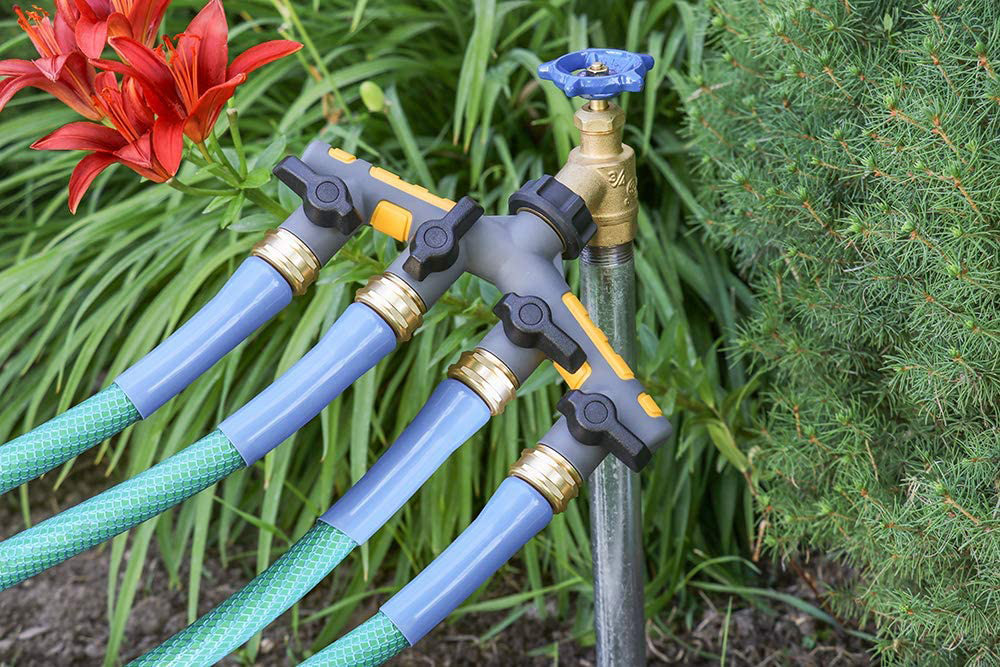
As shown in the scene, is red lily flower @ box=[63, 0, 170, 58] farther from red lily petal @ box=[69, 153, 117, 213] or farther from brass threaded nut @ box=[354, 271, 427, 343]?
brass threaded nut @ box=[354, 271, 427, 343]

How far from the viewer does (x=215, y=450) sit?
68cm

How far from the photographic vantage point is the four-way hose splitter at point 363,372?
672 millimetres

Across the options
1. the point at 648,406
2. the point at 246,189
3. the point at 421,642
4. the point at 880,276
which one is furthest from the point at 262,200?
the point at 421,642

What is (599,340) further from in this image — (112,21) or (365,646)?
(112,21)

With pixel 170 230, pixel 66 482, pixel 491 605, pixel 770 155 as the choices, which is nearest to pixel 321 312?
pixel 170 230

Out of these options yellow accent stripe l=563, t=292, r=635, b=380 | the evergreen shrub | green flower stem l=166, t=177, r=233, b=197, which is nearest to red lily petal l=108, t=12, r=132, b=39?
green flower stem l=166, t=177, r=233, b=197

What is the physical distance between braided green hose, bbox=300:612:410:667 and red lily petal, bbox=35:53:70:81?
41 cm

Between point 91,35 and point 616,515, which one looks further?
point 616,515

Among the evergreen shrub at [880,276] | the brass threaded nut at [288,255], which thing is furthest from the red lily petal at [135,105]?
the evergreen shrub at [880,276]

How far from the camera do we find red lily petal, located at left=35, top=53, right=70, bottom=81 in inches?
26.7

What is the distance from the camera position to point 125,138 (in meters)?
0.70

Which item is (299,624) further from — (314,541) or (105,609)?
(314,541)

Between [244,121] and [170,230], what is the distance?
9.2 inches

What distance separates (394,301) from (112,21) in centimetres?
26
